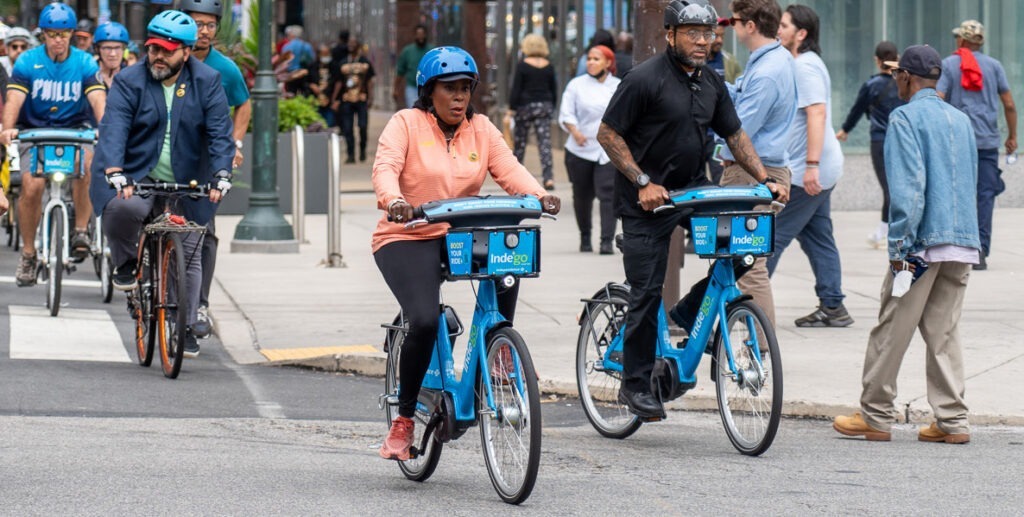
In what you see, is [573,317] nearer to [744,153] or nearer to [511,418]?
[744,153]

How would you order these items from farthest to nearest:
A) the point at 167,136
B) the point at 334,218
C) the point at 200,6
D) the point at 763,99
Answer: the point at 334,218
the point at 200,6
the point at 167,136
the point at 763,99

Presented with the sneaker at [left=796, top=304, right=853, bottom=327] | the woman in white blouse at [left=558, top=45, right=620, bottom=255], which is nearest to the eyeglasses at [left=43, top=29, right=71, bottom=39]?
the woman in white blouse at [left=558, top=45, right=620, bottom=255]

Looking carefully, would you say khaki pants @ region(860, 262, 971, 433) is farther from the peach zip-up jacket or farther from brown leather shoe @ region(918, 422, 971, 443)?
the peach zip-up jacket

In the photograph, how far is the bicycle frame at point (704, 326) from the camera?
7.15 meters

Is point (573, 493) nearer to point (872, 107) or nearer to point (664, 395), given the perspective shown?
point (664, 395)

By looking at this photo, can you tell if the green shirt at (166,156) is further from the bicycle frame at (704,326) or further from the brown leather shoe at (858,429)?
the brown leather shoe at (858,429)

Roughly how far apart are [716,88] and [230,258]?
7.70 metres

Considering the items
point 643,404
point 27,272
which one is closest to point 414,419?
point 643,404

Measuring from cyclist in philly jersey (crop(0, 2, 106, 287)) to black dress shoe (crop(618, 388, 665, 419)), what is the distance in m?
5.59

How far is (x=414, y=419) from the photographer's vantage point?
260 inches

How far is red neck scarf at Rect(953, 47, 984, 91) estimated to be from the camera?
1346 centimetres

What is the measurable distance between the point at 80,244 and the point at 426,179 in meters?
5.89

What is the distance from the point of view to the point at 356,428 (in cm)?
784

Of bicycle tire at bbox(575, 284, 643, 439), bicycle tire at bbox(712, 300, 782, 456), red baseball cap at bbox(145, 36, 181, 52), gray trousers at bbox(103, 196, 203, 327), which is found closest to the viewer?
bicycle tire at bbox(712, 300, 782, 456)
